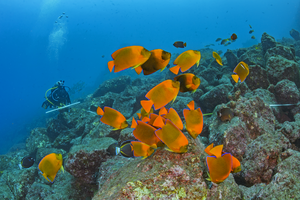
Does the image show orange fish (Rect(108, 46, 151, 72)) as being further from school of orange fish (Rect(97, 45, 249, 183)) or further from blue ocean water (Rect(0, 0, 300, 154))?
blue ocean water (Rect(0, 0, 300, 154))

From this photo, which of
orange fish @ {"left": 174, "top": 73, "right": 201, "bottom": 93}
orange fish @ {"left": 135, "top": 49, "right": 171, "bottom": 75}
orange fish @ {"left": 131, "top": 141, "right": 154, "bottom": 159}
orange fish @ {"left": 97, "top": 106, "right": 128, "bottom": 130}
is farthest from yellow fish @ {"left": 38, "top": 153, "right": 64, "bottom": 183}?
orange fish @ {"left": 174, "top": 73, "right": 201, "bottom": 93}

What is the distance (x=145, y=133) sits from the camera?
147cm

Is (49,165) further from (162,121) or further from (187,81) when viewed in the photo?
(187,81)

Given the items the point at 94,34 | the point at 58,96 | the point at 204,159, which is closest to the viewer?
the point at 204,159

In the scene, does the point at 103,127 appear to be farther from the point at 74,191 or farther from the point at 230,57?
the point at 230,57

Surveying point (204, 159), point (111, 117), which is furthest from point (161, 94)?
point (111, 117)

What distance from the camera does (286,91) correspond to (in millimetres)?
4852

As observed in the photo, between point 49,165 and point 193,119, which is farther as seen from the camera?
point 49,165

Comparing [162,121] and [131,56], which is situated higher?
[131,56]

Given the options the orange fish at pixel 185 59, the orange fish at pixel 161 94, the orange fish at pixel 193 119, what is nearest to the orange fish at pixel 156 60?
the orange fish at pixel 161 94

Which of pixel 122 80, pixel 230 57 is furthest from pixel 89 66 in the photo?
pixel 230 57

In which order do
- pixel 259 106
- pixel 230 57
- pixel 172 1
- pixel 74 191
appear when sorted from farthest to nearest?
pixel 172 1 < pixel 230 57 < pixel 259 106 < pixel 74 191

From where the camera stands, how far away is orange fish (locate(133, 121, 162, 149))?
1440mm

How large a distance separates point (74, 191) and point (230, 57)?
1029 cm
